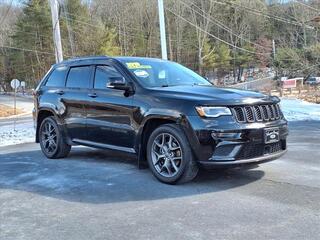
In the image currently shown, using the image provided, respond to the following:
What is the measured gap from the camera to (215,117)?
18.0 feet

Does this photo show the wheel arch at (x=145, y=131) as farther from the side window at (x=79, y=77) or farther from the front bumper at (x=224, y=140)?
the side window at (x=79, y=77)

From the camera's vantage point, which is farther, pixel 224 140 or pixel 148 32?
pixel 148 32

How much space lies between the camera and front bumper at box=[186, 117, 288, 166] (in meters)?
5.46

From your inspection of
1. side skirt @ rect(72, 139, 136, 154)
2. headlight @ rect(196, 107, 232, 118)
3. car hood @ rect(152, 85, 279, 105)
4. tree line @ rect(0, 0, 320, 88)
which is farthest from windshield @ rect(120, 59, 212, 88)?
tree line @ rect(0, 0, 320, 88)

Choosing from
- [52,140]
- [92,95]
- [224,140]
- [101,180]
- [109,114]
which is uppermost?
A: [92,95]

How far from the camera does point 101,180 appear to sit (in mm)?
6266

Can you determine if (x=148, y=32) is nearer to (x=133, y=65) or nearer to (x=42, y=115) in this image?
(x=42, y=115)

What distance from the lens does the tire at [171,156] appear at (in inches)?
223

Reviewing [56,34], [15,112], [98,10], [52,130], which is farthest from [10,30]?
[52,130]

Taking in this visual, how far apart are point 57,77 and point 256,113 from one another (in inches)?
156

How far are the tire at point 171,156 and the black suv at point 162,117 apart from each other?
12 mm

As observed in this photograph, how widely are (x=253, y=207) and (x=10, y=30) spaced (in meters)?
72.9

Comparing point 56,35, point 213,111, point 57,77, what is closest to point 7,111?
point 56,35

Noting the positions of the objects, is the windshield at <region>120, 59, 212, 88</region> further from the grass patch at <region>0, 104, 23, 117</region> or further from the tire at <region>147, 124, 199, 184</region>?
the grass patch at <region>0, 104, 23, 117</region>
